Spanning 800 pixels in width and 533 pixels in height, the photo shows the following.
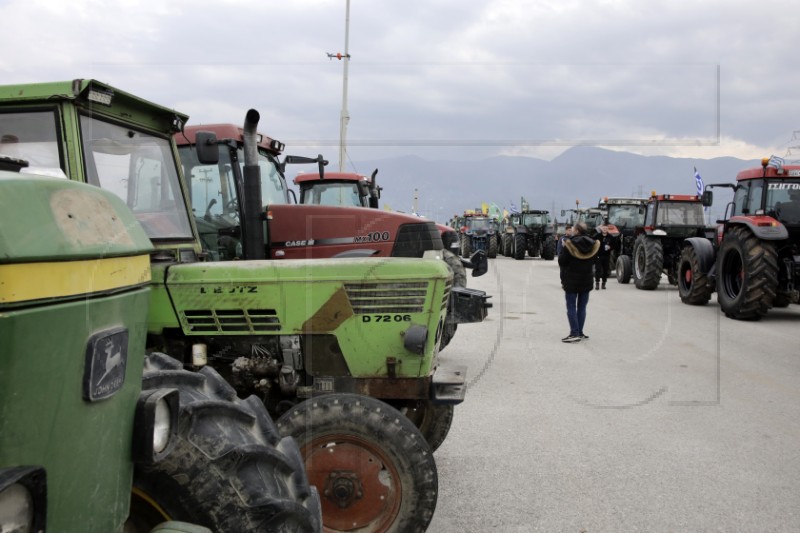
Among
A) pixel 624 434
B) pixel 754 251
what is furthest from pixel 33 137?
pixel 754 251

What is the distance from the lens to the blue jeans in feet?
33.0

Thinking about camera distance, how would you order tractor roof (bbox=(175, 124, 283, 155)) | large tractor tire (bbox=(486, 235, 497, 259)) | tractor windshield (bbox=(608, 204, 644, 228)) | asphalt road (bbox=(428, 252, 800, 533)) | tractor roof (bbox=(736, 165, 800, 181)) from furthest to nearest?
large tractor tire (bbox=(486, 235, 497, 259)) < tractor windshield (bbox=(608, 204, 644, 228)) < tractor roof (bbox=(736, 165, 800, 181)) < tractor roof (bbox=(175, 124, 283, 155)) < asphalt road (bbox=(428, 252, 800, 533))

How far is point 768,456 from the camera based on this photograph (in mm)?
5129

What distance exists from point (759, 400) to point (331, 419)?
195 inches

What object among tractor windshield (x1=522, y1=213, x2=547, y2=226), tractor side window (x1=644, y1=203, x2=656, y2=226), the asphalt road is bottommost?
the asphalt road

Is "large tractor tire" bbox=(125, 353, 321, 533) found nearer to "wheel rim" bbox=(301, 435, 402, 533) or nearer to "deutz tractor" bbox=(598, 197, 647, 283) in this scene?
"wheel rim" bbox=(301, 435, 402, 533)

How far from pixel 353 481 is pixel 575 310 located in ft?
23.7

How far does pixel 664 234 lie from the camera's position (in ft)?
57.6

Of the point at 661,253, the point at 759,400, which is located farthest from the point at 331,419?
the point at 661,253

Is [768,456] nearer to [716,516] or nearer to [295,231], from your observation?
[716,516]

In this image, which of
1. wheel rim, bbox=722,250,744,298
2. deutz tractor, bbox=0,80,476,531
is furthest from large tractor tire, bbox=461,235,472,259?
deutz tractor, bbox=0,80,476,531

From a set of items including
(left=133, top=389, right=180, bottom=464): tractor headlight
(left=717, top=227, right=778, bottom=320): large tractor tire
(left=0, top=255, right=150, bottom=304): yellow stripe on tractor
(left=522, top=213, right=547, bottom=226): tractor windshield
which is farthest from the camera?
(left=522, top=213, right=547, bottom=226): tractor windshield

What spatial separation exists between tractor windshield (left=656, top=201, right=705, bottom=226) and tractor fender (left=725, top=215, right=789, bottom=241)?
5.85m

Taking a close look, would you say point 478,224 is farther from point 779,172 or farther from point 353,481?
point 353,481
